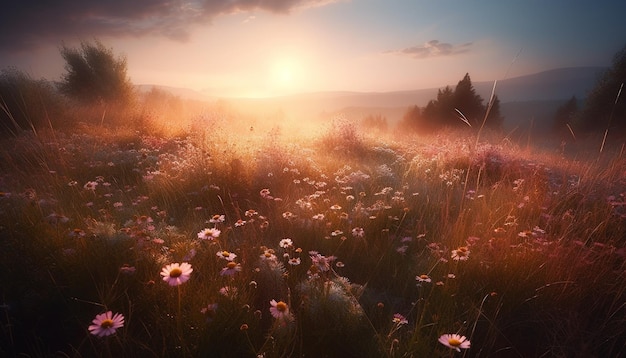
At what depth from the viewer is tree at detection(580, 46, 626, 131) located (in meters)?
17.6

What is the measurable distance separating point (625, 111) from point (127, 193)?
24.3 metres

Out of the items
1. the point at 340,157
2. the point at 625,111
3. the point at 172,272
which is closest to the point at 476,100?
the point at 625,111

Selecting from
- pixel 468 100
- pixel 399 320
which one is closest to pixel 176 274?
pixel 399 320

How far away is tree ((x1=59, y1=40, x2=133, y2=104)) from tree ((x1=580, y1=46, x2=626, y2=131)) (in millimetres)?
27499

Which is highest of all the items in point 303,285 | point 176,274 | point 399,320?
point 176,274

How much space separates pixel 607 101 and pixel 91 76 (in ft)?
101

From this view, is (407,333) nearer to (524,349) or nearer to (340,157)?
(524,349)

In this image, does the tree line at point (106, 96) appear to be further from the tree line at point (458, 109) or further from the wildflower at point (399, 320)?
the wildflower at point (399, 320)

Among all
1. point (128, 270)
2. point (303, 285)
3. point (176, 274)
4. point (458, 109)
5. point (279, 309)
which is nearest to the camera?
point (176, 274)

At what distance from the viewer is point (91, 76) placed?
17250 mm

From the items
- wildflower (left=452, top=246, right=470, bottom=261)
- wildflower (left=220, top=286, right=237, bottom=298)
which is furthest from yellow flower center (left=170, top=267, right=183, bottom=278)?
wildflower (left=452, top=246, right=470, bottom=261)

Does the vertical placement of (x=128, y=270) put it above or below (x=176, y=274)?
below

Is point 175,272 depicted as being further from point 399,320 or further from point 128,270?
point 399,320

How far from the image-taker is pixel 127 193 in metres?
4.75
